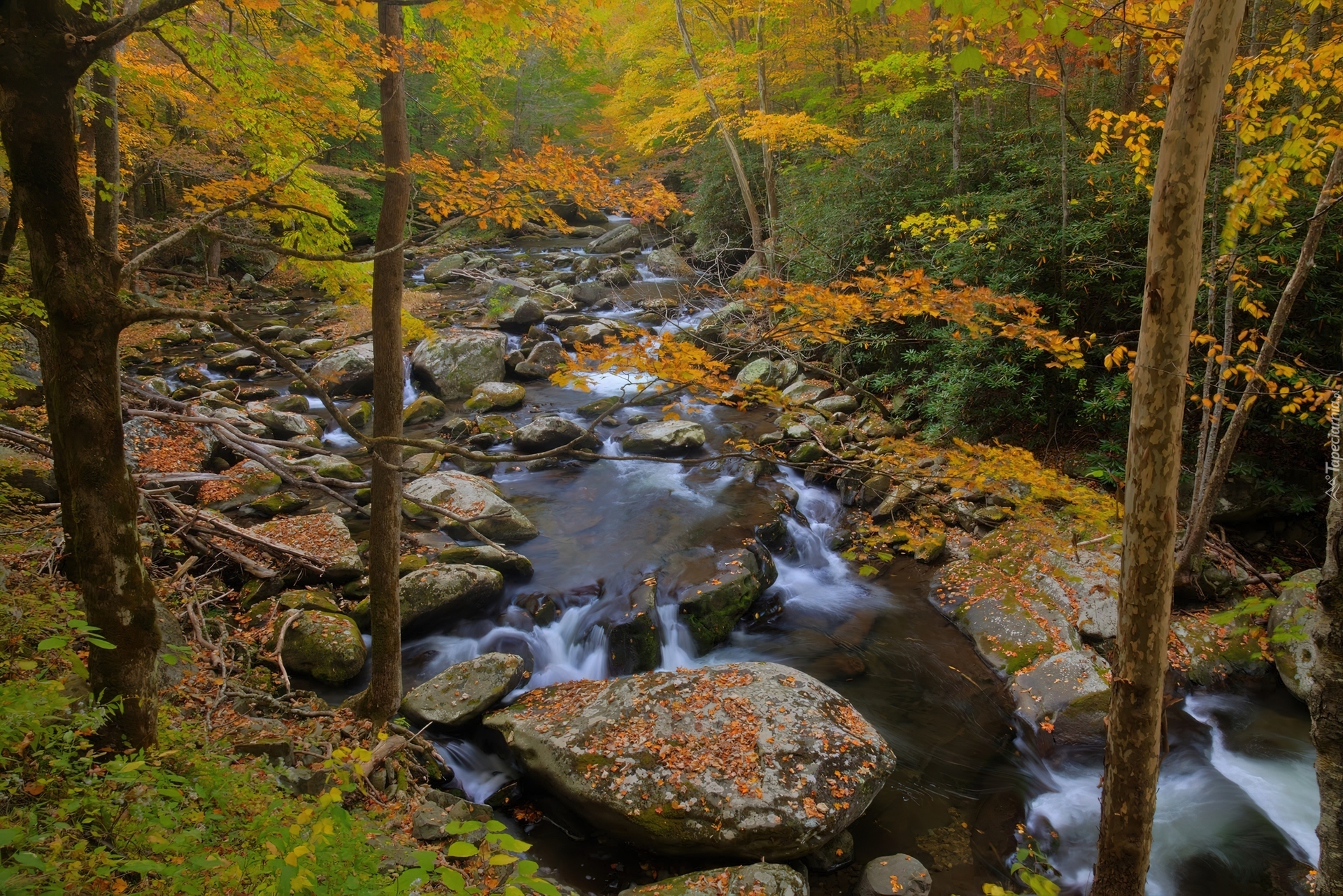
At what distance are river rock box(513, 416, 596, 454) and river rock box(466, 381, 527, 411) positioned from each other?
1.92 metres

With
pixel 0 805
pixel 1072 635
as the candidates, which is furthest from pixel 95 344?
pixel 1072 635

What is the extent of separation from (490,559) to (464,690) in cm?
214

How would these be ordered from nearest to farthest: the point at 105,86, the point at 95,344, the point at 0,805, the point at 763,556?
the point at 0,805
the point at 95,344
the point at 105,86
the point at 763,556

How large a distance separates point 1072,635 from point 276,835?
7.17m

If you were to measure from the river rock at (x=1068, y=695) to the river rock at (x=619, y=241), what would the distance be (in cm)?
2017

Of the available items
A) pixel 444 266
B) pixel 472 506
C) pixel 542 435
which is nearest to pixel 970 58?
pixel 472 506

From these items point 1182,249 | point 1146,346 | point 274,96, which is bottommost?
point 1146,346

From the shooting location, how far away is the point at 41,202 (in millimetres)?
2467

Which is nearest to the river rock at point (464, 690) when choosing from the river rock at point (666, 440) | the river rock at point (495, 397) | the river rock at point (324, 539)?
the river rock at point (324, 539)

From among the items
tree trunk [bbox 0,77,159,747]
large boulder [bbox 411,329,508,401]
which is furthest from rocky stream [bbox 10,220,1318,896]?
tree trunk [bbox 0,77,159,747]

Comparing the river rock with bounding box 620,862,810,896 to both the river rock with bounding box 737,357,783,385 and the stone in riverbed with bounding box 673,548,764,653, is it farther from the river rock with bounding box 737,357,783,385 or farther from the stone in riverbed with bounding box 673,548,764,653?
the river rock with bounding box 737,357,783,385

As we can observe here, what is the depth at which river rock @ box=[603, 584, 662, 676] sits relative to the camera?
22.9 feet

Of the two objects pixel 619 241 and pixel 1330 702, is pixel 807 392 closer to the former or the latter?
pixel 1330 702

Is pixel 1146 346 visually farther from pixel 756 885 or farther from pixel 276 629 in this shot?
pixel 276 629
